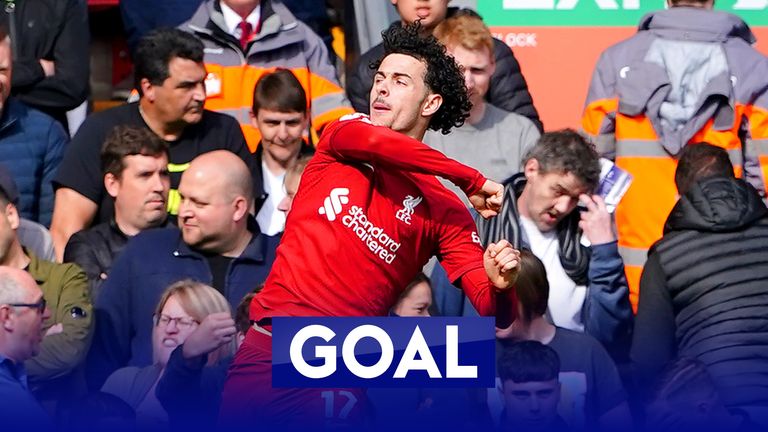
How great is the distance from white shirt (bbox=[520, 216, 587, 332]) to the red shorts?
5.53 ft

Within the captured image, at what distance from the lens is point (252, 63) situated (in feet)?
25.8

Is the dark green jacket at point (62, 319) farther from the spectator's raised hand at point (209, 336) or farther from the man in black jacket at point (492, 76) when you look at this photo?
the man in black jacket at point (492, 76)

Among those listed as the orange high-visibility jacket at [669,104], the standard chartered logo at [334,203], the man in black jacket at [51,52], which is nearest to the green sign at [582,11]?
the orange high-visibility jacket at [669,104]

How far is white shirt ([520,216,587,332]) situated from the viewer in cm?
695

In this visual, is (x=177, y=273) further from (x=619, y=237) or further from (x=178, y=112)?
(x=619, y=237)

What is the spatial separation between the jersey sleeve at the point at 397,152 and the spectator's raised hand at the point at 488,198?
0.7 inches

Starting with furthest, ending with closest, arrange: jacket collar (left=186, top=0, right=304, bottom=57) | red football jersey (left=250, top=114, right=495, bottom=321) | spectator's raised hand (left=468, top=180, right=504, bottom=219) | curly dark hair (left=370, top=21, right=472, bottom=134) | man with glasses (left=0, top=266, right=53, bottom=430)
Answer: jacket collar (left=186, top=0, right=304, bottom=57)
man with glasses (left=0, top=266, right=53, bottom=430)
curly dark hair (left=370, top=21, right=472, bottom=134)
red football jersey (left=250, top=114, right=495, bottom=321)
spectator's raised hand (left=468, top=180, right=504, bottom=219)

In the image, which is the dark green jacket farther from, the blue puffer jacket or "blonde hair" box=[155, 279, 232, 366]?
the blue puffer jacket

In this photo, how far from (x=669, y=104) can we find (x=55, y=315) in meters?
2.80

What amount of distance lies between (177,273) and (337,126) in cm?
159

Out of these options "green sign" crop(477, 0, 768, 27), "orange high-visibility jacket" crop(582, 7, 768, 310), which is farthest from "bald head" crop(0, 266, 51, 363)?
"green sign" crop(477, 0, 768, 27)

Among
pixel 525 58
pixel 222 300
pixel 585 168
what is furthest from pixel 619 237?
pixel 222 300

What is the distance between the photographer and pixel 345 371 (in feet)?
17.4

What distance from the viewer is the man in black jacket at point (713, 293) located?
6539 mm
